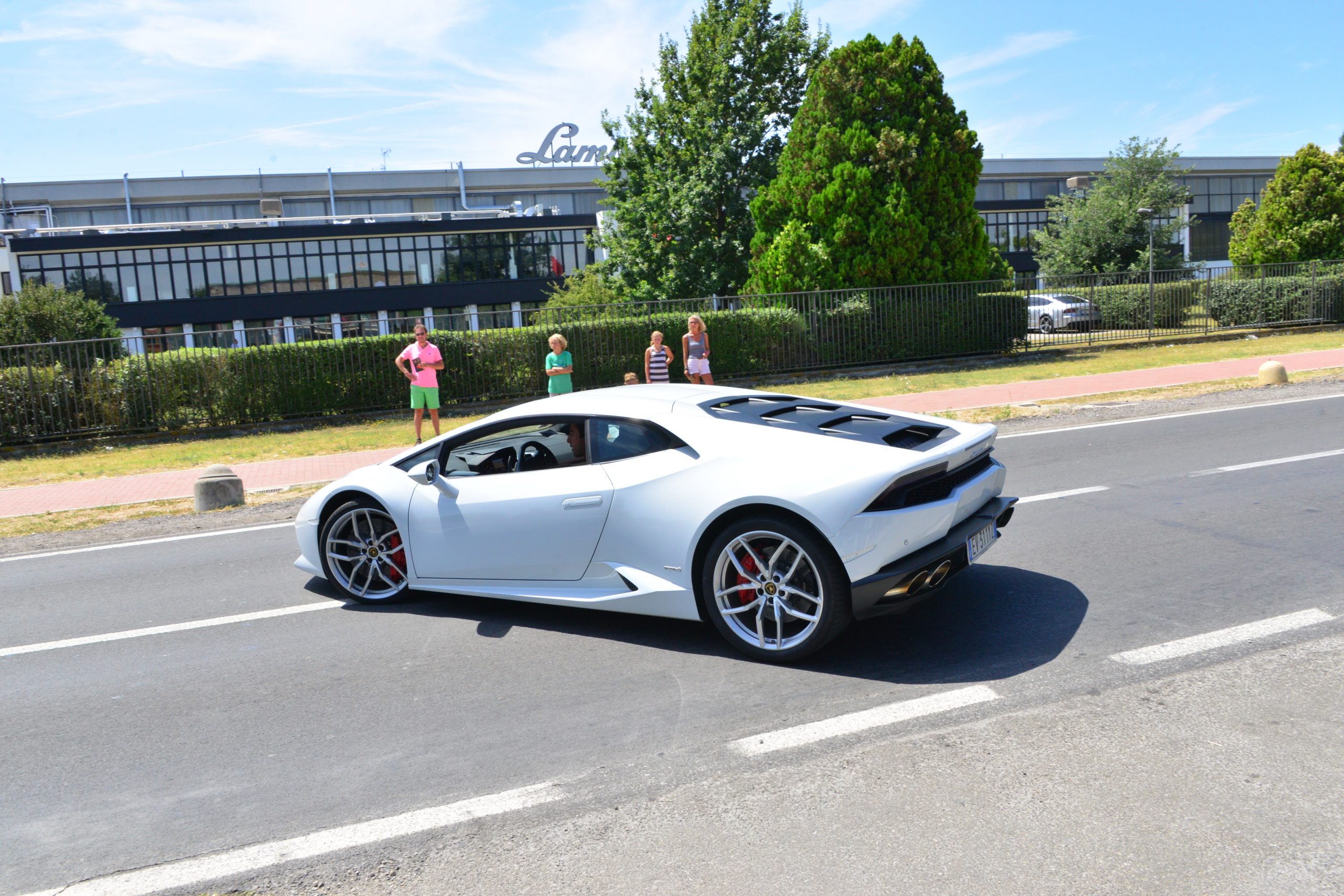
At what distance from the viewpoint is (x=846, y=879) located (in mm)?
3004

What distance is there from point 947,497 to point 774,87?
87.7 feet

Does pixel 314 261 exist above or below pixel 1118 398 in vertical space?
above

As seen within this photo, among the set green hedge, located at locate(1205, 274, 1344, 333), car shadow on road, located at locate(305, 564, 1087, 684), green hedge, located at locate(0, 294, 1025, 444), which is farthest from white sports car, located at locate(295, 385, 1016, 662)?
green hedge, located at locate(1205, 274, 1344, 333)

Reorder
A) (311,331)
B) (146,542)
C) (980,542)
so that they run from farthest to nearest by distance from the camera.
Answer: (311,331) → (146,542) → (980,542)

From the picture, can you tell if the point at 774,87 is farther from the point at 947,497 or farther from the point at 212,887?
the point at 212,887

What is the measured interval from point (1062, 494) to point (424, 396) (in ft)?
29.5

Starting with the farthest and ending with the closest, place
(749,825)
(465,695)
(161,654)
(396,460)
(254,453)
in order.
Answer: (254,453) → (396,460) → (161,654) → (465,695) → (749,825)

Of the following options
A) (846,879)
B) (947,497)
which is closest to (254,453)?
(947,497)

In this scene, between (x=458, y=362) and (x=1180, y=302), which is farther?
(x=1180, y=302)

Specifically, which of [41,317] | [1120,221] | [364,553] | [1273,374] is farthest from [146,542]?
[1120,221]

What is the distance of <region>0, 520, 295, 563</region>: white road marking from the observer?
864cm

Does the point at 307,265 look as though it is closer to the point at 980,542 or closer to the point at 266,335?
the point at 266,335

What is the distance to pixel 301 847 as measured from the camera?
338cm

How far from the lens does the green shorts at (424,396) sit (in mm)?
14180
